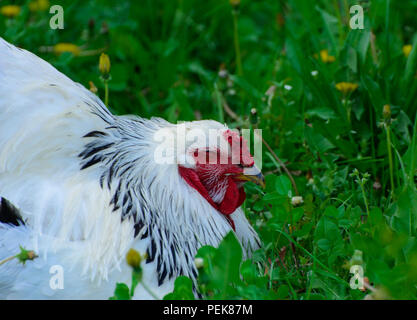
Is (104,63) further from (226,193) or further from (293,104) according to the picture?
(293,104)

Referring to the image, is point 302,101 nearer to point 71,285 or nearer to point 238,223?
point 238,223

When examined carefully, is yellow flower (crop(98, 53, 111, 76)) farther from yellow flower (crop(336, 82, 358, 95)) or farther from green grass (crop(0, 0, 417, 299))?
yellow flower (crop(336, 82, 358, 95))

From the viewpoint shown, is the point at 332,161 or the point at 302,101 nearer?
the point at 332,161

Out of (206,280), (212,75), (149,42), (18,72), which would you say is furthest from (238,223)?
(149,42)

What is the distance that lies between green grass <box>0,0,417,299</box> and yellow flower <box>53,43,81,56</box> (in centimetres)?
4

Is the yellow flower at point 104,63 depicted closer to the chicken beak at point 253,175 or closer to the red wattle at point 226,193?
the red wattle at point 226,193

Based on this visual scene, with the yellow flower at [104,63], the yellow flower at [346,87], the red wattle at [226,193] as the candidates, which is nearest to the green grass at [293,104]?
the yellow flower at [346,87]

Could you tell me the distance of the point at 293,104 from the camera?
344 centimetres

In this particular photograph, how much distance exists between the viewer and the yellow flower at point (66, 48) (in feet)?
12.9

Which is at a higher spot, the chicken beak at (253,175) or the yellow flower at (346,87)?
the yellow flower at (346,87)

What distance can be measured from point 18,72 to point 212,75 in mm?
1950

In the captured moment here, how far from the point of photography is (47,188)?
2320mm

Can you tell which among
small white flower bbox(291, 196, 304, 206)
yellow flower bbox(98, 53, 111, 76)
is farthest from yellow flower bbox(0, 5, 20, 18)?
small white flower bbox(291, 196, 304, 206)

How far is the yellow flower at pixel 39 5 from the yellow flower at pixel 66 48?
0.27 m
